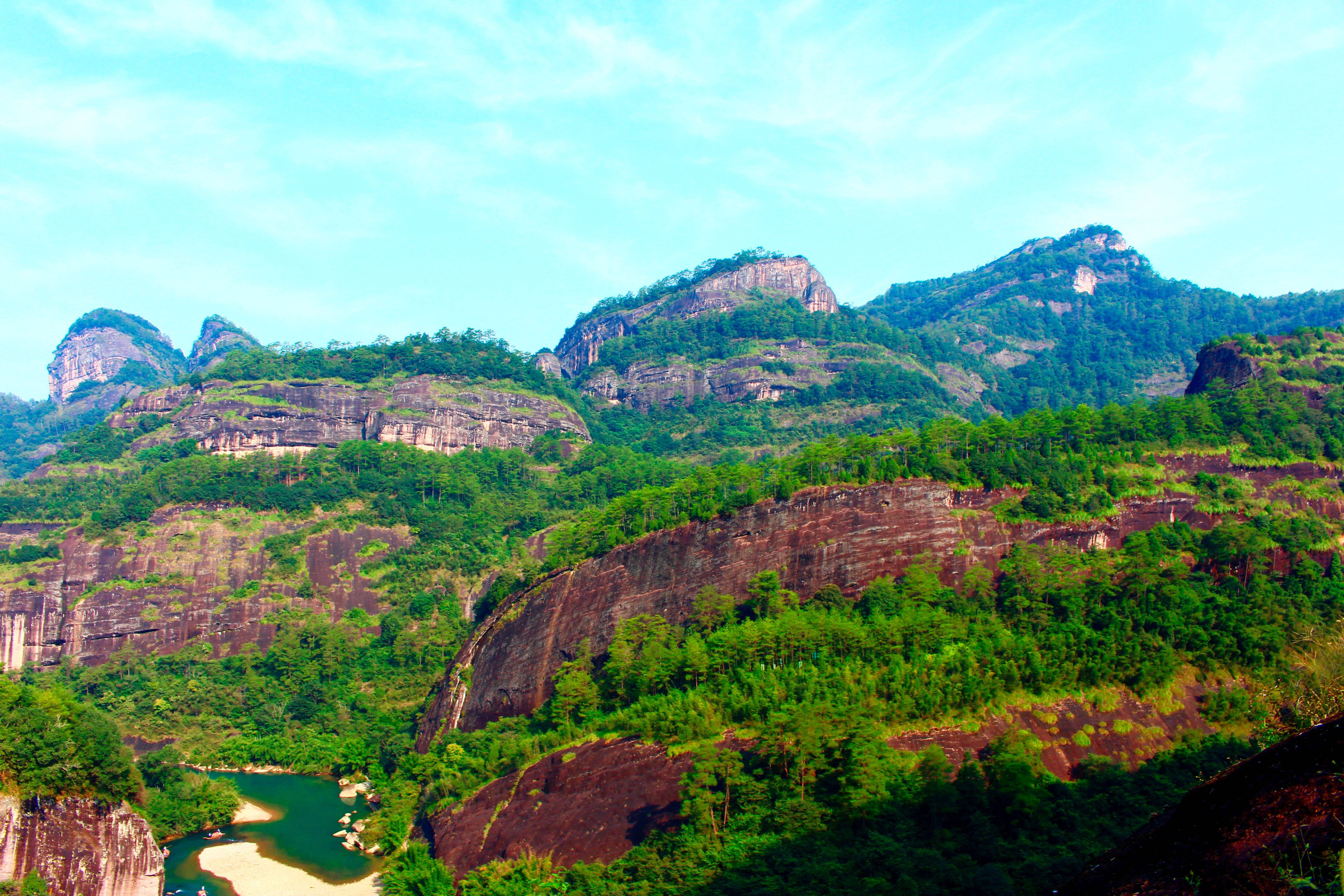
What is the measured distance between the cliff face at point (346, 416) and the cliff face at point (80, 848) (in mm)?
74923

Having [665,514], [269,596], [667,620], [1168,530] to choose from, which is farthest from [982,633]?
[269,596]

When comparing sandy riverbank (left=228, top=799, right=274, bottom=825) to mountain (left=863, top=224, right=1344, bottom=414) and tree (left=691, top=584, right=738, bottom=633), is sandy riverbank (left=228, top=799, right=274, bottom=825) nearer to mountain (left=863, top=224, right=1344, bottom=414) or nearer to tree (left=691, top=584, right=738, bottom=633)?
tree (left=691, top=584, right=738, bottom=633)

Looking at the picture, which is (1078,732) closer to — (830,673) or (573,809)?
(830,673)

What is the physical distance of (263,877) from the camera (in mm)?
46094

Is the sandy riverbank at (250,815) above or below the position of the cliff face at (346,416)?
below

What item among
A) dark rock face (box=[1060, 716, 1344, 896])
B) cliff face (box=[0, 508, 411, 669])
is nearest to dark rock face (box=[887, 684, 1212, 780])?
dark rock face (box=[1060, 716, 1344, 896])

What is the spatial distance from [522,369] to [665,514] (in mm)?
78861

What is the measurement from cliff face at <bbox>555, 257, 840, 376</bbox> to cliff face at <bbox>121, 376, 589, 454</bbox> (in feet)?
146

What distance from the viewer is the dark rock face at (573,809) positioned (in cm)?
3719

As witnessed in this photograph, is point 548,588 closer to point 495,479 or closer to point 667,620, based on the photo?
point 667,620

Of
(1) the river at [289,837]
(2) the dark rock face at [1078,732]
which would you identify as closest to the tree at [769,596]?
(2) the dark rock face at [1078,732]

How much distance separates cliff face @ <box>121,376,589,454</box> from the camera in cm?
10988

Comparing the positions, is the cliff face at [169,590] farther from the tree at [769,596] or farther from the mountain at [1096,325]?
the mountain at [1096,325]

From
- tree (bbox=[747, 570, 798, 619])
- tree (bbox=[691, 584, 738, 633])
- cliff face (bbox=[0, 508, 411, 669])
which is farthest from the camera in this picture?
cliff face (bbox=[0, 508, 411, 669])
